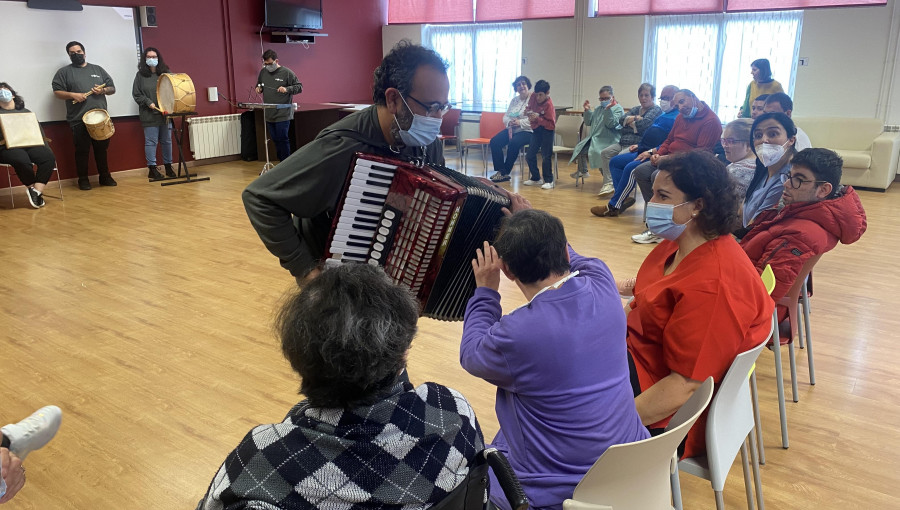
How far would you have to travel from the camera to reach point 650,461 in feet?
4.55

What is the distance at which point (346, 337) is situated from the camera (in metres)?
1.08

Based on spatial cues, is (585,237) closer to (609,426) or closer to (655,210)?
(655,210)

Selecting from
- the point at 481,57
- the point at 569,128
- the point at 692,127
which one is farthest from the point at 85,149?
the point at 692,127

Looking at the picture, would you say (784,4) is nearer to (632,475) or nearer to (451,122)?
(451,122)

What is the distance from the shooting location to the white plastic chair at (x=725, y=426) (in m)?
1.66

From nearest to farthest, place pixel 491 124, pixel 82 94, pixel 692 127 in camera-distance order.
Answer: pixel 692 127
pixel 82 94
pixel 491 124

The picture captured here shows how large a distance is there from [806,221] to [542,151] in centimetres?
529

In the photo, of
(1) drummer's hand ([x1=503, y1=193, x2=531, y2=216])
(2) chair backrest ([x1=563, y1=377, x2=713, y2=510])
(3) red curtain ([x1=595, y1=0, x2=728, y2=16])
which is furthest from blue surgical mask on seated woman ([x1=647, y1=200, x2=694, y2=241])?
(3) red curtain ([x1=595, y1=0, x2=728, y2=16])

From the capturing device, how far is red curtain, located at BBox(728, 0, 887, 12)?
25.2ft

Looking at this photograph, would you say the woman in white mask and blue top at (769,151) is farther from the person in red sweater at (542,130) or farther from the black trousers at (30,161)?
the black trousers at (30,161)

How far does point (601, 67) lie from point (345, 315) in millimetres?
9039

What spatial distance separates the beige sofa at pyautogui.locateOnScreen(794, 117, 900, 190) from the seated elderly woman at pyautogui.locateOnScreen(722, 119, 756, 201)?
396cm

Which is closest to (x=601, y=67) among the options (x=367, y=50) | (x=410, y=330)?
(x=367, y=50)

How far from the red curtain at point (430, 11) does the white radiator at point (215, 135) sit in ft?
11.6
